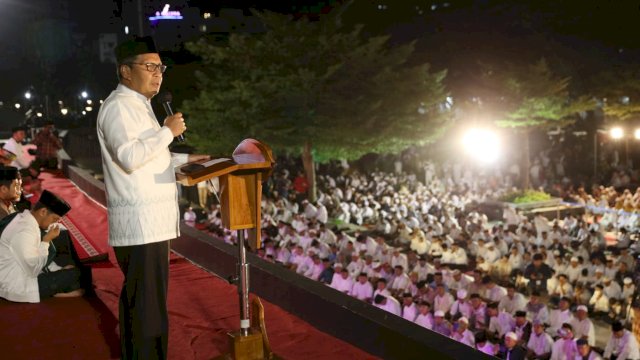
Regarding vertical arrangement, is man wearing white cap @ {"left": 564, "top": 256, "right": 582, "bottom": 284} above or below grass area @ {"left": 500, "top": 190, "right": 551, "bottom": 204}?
below

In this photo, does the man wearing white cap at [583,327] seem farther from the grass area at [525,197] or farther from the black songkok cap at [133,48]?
the grass area at [525,197]

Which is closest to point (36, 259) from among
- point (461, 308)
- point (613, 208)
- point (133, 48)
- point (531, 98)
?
point (133, 48)

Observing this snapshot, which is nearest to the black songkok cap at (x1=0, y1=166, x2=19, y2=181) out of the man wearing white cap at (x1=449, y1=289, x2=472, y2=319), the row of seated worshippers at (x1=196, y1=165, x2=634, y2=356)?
the row of seated worshippers at (x1=196, y1=165, x2=634, y2=356)

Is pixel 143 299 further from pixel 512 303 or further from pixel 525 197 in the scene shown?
pixel 525 197

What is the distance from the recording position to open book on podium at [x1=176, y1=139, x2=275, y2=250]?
8.46 feet

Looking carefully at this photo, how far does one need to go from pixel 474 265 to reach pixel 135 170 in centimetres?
1108

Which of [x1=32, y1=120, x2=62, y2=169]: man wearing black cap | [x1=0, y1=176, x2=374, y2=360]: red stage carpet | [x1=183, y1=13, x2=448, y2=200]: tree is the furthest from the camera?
[x1=183, y1=13, x2=448, y2=200]: tree

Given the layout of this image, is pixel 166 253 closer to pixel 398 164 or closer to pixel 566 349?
pixel 566 349

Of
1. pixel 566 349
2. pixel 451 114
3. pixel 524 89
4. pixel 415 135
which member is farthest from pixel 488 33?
pixel 566 349

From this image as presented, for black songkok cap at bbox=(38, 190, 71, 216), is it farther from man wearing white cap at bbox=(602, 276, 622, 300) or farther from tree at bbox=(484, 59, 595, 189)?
tree at bbox=(484, 59, 595, 189)

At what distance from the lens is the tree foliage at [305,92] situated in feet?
54.0

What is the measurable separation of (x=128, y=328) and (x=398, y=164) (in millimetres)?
24360

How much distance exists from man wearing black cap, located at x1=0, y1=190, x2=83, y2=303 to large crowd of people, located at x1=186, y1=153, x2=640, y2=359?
1783 mm

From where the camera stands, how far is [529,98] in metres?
19.5
